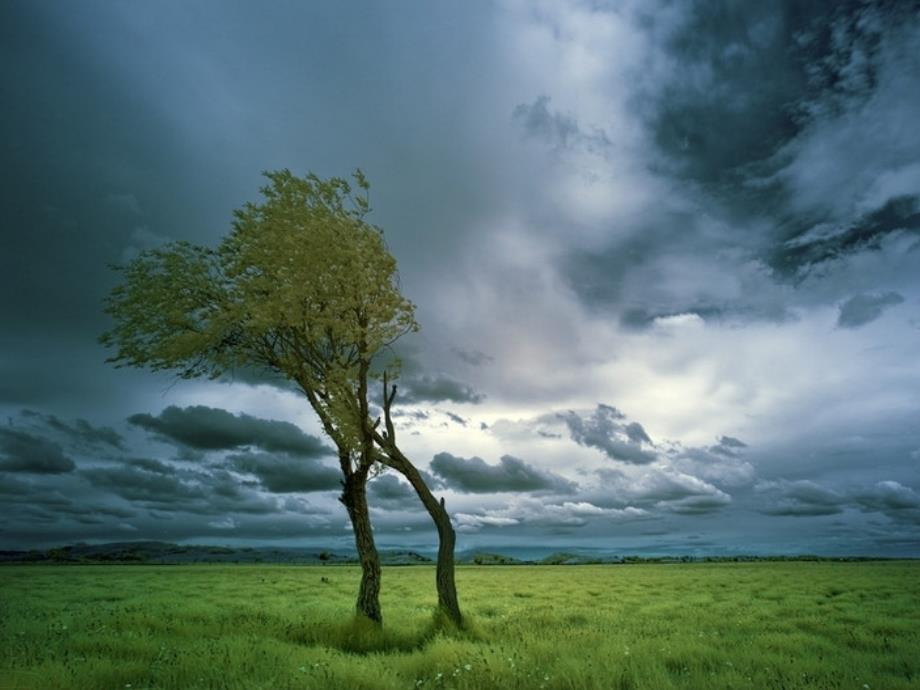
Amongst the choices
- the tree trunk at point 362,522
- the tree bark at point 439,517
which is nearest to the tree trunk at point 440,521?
the tree bark at point 439,517

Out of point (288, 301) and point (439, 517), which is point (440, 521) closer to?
point (439, 517)

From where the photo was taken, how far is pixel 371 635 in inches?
610

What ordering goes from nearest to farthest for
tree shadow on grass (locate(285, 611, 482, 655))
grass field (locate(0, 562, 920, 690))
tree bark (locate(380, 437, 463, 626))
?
grass field (locate(0, 562, 920, 690)) < tree shadow on grass (locate(285, 611, 482, 655)) < tree bark (locate(380, 437, 463, 626))

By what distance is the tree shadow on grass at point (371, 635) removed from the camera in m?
14.8

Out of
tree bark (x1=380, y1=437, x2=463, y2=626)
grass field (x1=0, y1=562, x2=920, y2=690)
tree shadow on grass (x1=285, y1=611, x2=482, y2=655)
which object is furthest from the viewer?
tree bark (x1=380, y1=437, x2=463, y2=626)

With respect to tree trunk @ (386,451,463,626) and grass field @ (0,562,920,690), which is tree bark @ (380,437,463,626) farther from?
grass field @ (0,562,920,690)

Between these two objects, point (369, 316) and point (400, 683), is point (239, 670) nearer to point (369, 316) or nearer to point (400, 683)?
point (400, 683)

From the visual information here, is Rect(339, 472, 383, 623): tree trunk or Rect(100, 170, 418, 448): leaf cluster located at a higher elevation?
Rect(100, 170, 418, 448): leaf cluster

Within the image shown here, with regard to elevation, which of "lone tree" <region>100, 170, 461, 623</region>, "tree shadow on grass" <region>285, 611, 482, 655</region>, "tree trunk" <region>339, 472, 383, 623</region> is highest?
"lone tree" <region>100, 170, 461, 623</region>

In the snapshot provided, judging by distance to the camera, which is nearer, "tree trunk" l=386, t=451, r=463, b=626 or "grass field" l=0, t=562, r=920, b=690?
"grass field" l=0, t=562, r=920, b=690

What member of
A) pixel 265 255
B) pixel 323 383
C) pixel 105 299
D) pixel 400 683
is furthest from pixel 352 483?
pixel 105 299

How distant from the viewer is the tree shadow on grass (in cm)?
1484

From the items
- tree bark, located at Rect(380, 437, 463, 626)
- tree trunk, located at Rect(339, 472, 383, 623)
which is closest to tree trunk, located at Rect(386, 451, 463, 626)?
tree bark, located at Rect(380, 437, 463, 626)

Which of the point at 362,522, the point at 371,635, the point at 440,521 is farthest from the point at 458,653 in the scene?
the point at 362,522
